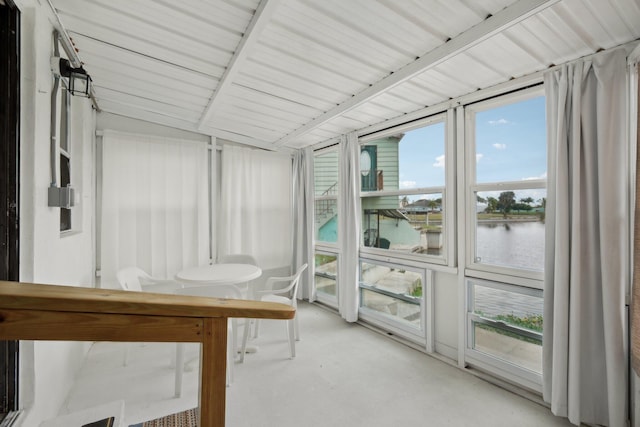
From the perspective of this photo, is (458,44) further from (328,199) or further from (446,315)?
(328,199)

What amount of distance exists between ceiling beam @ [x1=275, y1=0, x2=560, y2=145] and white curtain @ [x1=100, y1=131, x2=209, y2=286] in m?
2.22

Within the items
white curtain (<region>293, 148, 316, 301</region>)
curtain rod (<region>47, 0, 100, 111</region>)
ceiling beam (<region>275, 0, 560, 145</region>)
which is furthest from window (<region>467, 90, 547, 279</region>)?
curtain rod (<region>47, 0, 100, 111</region>)

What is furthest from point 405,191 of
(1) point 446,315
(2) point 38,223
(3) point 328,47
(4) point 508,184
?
(2) point 38,223

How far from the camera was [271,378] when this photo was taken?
2375 millimetres

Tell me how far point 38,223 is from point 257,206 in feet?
9.18

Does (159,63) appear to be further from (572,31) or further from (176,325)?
(572,31)

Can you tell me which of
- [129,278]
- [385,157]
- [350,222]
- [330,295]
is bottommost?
[330,295]

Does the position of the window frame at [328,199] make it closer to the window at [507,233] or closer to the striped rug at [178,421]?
the window at [507,233]

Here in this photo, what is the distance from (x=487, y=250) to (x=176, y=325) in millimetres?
2492

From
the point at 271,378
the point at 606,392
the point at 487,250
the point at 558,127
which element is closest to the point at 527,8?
the point at 558,127

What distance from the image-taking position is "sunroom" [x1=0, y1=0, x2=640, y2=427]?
5.16 feet

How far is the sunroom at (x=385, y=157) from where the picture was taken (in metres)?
1.57

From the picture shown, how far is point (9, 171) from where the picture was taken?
4.43 feet

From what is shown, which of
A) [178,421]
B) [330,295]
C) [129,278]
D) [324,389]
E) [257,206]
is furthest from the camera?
[257,206]
